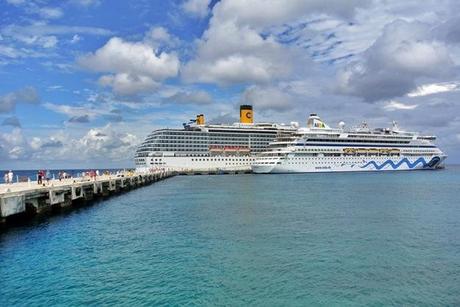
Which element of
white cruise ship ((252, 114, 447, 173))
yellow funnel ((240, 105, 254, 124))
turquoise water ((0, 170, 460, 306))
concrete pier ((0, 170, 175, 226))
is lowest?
turquoise water ((0, 170, 460, 306))

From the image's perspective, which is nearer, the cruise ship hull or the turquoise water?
the turquoise water

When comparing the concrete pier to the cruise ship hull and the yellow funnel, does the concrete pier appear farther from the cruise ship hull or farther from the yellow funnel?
the yellow funnel

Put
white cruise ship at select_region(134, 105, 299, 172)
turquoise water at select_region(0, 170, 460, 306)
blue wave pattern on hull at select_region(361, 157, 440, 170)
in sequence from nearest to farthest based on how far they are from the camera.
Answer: turquoise water at select_region(0, 170, 460, 306) < white cruise ship at select_region(134, 105, 299, 172) < blue wave pattern on hull at select_region(361, 157, 440, 170)

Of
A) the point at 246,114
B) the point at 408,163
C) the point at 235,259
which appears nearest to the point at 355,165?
the point at 408,163

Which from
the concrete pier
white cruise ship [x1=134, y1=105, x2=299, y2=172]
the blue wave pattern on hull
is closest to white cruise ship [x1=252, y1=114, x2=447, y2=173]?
the blue wave pattern on hull

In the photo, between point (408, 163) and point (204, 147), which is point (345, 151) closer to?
point (408, 163)

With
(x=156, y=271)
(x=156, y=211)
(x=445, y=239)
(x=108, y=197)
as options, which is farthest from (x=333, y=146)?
(x=156, y=271)

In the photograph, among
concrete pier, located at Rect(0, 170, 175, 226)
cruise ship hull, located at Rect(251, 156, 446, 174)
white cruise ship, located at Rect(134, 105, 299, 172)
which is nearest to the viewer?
concrete pier, located at Rect(0, 170, 175, 226)

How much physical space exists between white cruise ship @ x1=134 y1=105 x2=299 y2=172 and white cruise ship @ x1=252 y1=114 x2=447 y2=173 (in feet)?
25.1

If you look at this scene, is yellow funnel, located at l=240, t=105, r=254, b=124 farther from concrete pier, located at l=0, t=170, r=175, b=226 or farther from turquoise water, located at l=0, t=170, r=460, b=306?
turquoise water, located at l=0, t=170, r=460, b=306

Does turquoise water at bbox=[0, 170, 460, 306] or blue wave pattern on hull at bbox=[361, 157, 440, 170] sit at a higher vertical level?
blue wave pattern on hull at bbox=[361, 157, 440, 170]

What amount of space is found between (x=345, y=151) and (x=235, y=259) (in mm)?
95293

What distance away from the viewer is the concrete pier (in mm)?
24573

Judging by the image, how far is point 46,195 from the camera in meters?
31.4
